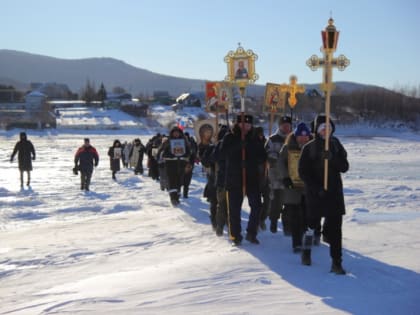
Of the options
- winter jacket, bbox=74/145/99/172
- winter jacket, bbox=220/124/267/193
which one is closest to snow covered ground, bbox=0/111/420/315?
winter jacket, bbox=220/124/267/193

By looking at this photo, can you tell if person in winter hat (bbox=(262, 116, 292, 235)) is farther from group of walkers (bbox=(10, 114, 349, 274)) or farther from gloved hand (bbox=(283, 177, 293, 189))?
gloved hand (bbox=(283, 177, 293, 189))

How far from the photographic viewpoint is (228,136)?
7.27 meters

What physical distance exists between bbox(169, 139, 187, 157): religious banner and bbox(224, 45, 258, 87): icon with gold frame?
3.00 meters

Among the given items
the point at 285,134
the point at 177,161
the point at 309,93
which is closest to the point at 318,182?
the point at 285,134

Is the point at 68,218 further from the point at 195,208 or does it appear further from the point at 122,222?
the point at 195,208

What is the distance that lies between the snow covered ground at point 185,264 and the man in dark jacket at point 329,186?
38cm

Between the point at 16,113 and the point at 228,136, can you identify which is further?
the point at 16,113

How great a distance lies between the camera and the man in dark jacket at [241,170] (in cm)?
721

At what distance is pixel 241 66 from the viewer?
903 cm

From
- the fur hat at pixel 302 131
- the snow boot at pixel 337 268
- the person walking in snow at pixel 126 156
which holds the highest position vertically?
the fur hat at pixel 302 131

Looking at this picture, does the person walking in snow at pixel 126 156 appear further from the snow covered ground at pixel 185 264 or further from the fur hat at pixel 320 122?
the fur hat at pixel 320 122

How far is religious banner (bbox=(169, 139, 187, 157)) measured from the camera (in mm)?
11758

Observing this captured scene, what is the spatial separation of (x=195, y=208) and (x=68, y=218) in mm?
2475

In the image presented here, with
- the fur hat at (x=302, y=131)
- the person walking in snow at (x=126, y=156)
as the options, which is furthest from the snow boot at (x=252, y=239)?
the person walking in snow at (x=126, y=156)
